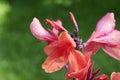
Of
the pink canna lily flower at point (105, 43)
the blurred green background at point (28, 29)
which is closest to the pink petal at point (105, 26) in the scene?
the pink canna lily flower at point (105, 43)

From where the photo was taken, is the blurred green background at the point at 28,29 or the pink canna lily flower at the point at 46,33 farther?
the blurred green background at the point at 28,29

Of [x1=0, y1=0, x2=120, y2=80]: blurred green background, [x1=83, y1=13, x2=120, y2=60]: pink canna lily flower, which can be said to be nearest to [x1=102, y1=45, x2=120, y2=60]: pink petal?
[x1=83, y1=13, x2=120, y2=60]: pink canna lily flower

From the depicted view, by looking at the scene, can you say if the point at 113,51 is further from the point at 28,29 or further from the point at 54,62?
the point at 28,29

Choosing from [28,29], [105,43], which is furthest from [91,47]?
[28,29]

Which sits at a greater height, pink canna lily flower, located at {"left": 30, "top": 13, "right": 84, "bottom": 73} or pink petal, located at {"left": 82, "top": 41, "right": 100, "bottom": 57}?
pink canna lily flower, located at {"left": 30, "top": 13, "right": 84, "bottom": 73}

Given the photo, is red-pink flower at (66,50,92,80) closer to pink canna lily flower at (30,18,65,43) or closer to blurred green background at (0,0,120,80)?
pink canna lily flower at (30,18,65,43)

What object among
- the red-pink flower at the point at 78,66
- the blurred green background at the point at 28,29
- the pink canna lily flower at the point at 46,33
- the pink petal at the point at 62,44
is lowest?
the blurred green background at the point at 28,29

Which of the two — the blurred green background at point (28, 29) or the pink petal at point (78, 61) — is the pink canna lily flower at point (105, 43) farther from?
the blurred green background at point (28, 29)

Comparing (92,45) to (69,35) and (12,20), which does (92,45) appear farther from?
(12,20)

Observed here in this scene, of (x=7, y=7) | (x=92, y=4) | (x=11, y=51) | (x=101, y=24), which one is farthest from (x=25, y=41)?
(x=101, y=24)
